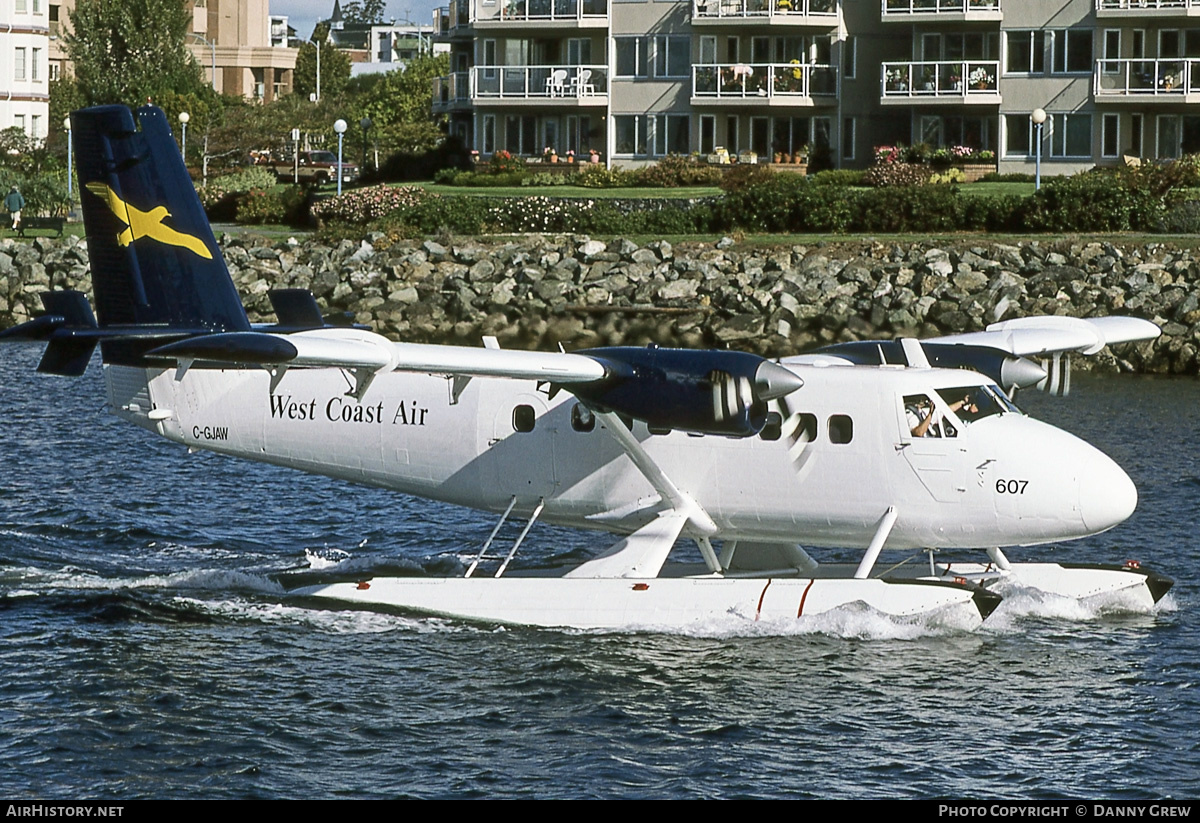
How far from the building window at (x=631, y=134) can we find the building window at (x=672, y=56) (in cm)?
211

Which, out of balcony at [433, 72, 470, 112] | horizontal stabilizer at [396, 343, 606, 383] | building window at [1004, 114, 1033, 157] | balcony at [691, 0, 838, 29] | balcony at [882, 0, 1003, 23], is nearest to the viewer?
horizontal stabilizer at [396, 343, 606, 383]

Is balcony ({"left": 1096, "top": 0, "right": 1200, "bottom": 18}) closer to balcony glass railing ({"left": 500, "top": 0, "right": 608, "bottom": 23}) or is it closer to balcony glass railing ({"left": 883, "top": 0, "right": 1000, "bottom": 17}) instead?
balcony glass railing ({"left": 883, "top": 0, "right": 1000, "bottom": 17})

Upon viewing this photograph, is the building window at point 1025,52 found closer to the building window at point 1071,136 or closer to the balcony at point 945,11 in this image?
the balcony at point 945,11

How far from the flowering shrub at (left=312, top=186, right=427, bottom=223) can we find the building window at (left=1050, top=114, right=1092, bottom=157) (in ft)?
82.3

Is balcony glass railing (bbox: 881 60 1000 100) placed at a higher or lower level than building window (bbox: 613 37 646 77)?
lower

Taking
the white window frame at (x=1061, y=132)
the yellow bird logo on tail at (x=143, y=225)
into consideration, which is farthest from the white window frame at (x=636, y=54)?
the yellow bird logo on tail at (x=143, y=225)

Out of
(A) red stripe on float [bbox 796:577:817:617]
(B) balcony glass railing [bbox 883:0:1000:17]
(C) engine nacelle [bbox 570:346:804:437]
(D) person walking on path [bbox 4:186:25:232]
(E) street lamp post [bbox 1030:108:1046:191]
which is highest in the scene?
(B) balcony glass railing [bbox 883:0:1000:17]

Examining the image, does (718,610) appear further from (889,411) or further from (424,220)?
(424,220)

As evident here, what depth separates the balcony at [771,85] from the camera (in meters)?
65.4

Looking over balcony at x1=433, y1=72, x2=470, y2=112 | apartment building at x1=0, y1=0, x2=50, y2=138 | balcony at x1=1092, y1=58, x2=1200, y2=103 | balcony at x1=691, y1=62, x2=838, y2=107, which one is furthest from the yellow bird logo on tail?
apartment building at x1=0, y1=0, x2=50, y2=138

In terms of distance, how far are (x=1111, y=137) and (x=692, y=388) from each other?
50476 millimetres

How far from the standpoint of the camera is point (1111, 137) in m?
62.1

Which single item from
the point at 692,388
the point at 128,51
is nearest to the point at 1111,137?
the point at 692,388

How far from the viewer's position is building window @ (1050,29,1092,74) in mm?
62844
